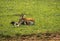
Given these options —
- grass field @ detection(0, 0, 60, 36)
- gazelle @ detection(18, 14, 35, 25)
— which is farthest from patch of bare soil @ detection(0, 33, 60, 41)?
gazelle @ detection(18, 14, 35, 25)

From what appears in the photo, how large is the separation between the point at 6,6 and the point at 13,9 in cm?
84

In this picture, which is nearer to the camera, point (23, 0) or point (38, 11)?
point (38, 11)

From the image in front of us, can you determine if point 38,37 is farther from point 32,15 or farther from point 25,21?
point 32,15

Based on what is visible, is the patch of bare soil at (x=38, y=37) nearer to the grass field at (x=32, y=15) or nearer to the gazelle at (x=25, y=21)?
the grass field at (x=32, y=15)

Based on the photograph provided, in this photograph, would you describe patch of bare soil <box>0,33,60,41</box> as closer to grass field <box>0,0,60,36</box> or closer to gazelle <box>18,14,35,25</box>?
grass field <box>0,0,60,36</box>

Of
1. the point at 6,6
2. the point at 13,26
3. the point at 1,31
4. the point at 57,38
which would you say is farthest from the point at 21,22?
the point at 6,6

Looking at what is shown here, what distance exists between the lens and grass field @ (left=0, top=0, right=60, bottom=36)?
10922 mm

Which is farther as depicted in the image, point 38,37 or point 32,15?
point 32,15

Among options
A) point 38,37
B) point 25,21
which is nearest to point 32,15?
Result: point 25,21

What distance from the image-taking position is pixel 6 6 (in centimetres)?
1501

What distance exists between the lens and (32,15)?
521 inches

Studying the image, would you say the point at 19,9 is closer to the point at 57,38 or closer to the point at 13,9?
the point at 13,9

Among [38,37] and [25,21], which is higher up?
[25,21]

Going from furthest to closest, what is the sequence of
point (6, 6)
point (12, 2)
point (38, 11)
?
point (12, 2) < point (6, 6) < point (38, 11)
